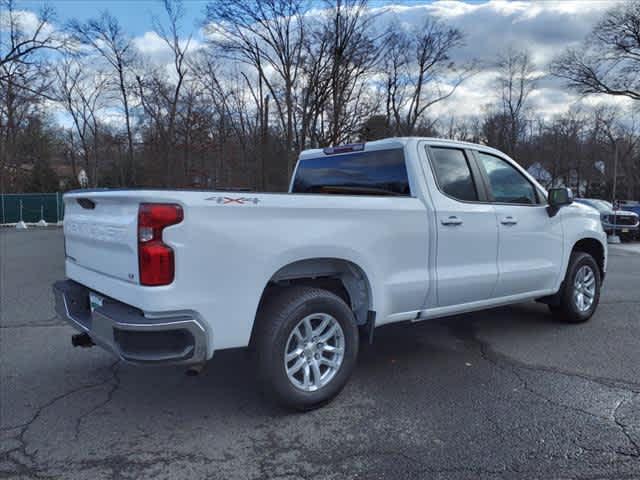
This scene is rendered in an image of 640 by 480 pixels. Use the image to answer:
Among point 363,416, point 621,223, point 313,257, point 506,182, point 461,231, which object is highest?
point 506,182

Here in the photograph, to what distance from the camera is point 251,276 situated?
3057 millimetres

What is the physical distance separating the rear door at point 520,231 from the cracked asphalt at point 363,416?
2.24ft

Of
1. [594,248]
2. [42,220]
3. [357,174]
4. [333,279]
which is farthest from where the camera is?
[42,220]

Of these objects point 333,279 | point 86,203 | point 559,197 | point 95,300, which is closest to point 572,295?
point 559,197

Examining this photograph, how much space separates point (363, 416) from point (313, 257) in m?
1.18

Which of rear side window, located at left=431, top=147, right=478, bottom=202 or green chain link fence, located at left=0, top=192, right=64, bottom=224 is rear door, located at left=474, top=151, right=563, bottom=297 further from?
green chain link fence, located at left=0, top=192, right=64, bottom=224

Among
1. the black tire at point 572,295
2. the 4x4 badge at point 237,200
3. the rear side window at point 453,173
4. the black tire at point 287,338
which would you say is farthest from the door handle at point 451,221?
the black tire at point 572,295

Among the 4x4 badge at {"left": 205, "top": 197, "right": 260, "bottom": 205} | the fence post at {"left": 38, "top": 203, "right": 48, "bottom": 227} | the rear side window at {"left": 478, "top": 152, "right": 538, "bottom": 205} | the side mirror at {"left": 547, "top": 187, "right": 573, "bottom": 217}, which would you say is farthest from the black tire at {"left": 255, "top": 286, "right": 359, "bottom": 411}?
the fence post at {"left": 38, "top": 203, "right": 48, "bottom": 227}

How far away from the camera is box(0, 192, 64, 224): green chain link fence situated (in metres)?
30.5

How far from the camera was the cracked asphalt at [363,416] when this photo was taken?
2.82 m

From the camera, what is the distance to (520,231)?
482 centimetres

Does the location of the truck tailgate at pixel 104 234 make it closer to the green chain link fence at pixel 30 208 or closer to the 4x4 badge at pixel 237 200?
the 4x4 badge at pixel 237 200

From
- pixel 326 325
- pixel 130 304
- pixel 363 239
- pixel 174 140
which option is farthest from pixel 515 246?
pixel 174 140

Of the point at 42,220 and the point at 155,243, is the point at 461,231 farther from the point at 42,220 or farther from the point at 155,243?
the point at 42,220
